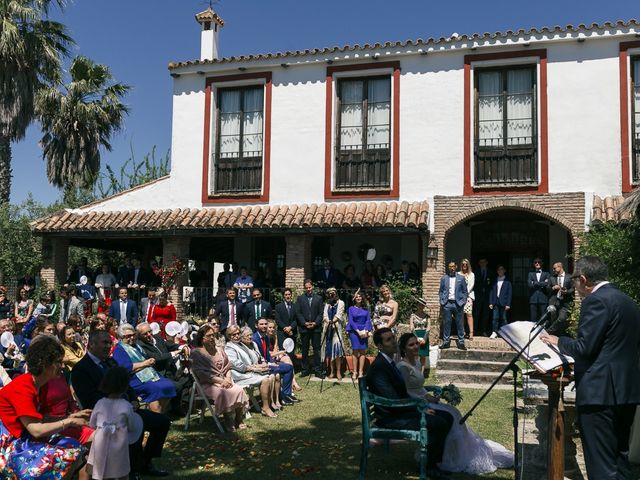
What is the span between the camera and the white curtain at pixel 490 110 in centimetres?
1467

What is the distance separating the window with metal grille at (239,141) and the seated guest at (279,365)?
656 centimetres

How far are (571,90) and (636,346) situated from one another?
35.1 ft

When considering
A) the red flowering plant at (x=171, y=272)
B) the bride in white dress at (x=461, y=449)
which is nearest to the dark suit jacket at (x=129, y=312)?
the red flowering plant at (x=171, y=272)

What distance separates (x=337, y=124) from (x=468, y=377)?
7.21m

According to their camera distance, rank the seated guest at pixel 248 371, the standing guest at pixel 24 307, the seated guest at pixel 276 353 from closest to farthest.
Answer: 1. the seated guest at pixel 248 371
2. the seated guest at pixel 276 353
3. the standing guest at pixel 24 307

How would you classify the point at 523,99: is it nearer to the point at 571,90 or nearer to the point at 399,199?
the point at 571,90

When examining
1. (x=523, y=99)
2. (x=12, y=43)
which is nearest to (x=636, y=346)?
(x=523, y=99)

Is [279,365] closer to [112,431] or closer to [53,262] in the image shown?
[112,431]

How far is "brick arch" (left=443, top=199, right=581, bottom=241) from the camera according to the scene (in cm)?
1362

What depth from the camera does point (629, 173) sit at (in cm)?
1351

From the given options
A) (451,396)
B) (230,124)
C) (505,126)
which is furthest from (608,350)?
(230,124)

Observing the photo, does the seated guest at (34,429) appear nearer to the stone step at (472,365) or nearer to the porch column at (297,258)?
the stone step at (472,365)

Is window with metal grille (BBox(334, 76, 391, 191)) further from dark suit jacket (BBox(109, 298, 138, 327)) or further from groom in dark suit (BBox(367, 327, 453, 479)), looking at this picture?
groom in dark suit (BBox(367, 327, 453, 479))

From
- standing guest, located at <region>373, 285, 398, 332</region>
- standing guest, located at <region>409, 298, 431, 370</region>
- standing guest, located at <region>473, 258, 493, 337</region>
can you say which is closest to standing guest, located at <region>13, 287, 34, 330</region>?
standing guest, located at <region>373, 285, 398, 332</region>
